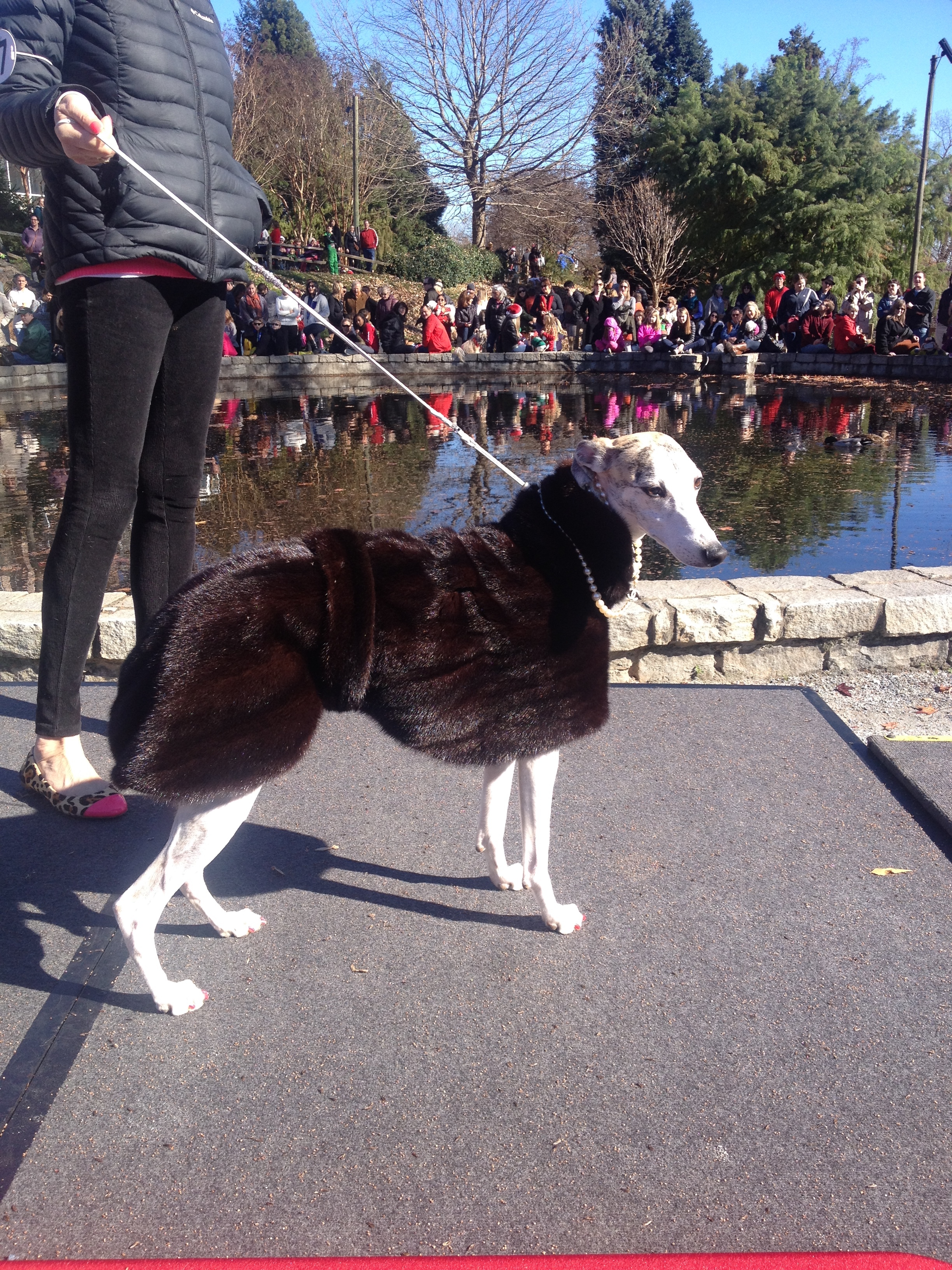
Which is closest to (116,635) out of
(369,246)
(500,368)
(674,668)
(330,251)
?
(674,668)

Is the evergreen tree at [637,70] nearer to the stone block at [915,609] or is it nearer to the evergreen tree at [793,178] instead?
the evergreen tree at [793,178]

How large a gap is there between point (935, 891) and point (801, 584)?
213 centimetres

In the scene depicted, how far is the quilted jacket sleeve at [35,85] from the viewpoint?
105 inches

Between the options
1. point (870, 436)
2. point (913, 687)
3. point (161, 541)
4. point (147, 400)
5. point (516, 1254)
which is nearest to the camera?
point (516, 1254)

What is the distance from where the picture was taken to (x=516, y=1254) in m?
1.81

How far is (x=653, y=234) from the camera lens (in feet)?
129

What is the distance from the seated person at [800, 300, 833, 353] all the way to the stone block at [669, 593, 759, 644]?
69.4ft

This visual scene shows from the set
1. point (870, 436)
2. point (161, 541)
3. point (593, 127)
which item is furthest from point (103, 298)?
point (593, 127)

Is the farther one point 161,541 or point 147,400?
point 161,541

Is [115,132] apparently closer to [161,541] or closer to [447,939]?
[161,541]

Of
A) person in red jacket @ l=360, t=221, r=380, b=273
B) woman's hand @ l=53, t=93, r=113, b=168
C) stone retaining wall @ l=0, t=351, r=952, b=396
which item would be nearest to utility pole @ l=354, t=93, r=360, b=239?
person in red jacket @ l=360, t=221, r=380, b=273

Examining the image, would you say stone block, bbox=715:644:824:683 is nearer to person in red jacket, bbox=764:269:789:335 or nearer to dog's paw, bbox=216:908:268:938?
dog's paw, bbox=216:908:268:938

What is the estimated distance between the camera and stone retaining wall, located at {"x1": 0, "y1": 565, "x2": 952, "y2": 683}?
4500mm

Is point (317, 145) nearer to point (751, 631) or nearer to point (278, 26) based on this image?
point (278, 26)
